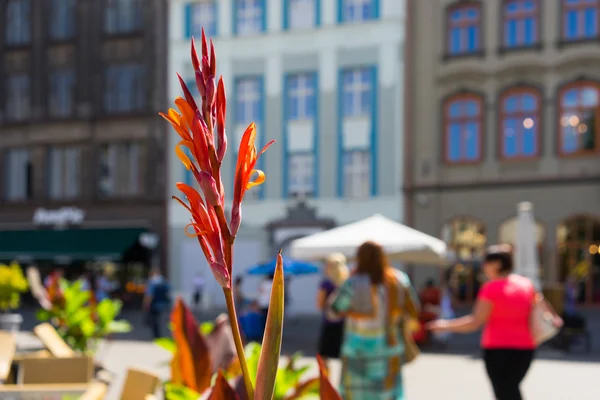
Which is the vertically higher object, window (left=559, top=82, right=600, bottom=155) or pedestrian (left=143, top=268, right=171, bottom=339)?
window (left=559, top=82, right=600, bottom=155)

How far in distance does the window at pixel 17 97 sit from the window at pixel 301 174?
11.6 m

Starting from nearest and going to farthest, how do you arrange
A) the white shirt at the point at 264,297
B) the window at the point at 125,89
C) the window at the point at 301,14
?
the white shirt at the point at 264,297 → the window at the point at 301,14 → the window at the point at 125,89

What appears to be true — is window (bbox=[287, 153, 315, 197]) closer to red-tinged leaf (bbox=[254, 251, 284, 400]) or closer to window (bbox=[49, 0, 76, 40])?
window (bbox=[49, 0, 76, 40])

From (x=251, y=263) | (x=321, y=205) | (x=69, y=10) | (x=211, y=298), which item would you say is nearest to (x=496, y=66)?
(x=321, y=205)

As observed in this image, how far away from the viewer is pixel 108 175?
83.6 feet

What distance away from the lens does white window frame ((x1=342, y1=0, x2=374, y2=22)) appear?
22.2 metres

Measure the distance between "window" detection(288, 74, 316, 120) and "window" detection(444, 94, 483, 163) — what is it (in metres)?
4.56

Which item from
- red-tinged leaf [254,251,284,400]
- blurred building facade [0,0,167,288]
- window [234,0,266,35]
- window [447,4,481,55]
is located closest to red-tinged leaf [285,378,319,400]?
red-tinged leaf [254,251,284,400]

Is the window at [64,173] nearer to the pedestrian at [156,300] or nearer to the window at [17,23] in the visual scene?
the window at [17,23]

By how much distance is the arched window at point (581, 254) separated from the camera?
19.0m

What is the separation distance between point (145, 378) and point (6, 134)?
25793 mm

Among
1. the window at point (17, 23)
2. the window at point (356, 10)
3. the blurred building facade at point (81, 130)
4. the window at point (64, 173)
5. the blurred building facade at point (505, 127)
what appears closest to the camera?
the blurred building facade at point (505, 127)

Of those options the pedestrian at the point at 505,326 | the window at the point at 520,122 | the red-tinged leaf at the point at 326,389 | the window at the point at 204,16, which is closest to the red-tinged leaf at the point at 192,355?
the red-tinged leaf at the point at 326,389

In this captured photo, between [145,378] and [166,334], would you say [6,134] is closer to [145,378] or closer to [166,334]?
[166,334]
